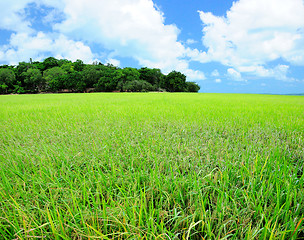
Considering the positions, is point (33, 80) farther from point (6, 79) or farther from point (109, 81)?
point (109, 81)

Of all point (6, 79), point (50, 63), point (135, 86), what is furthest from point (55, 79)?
point (135, 86)

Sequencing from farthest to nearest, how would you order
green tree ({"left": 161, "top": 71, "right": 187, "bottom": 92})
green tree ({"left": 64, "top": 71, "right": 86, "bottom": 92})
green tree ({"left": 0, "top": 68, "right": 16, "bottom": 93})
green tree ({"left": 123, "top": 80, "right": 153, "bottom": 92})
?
green tree ({"left": 161, "top": 71, "right": 187, "bottom": 92}), green tree ({"left": 64, "top": 71, "right": 86, "bottom": 92}), green tree ({"left": 0, "top": 68, "right": 16, "bottom": 93}), green tree ({"left": 123, "top": 80, "right": 153, "bottom": 92})

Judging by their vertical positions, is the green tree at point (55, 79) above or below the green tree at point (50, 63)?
below

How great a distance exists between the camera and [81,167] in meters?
1.45

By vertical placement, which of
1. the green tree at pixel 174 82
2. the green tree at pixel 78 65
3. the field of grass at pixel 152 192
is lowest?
the field of grass at pixel 152 192

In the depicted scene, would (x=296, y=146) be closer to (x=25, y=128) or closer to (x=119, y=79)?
(x=25, y=128)

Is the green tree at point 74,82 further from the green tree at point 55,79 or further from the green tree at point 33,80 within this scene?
the green tree at point 33,80

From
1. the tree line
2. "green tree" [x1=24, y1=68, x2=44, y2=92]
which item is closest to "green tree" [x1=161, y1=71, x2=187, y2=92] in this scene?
the tree line

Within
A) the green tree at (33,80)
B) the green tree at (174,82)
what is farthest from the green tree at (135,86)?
the green tree at (33,80)

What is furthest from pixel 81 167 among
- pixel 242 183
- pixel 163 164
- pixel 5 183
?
pixel 242 183

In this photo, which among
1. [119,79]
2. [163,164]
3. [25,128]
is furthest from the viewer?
[119,79]

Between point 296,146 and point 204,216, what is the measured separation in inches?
68.6

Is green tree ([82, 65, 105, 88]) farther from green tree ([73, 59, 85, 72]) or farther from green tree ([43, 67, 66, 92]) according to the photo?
green tree ([73, 59, 85, 72])

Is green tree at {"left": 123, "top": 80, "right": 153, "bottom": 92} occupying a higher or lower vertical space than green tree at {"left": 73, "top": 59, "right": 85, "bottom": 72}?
lower
